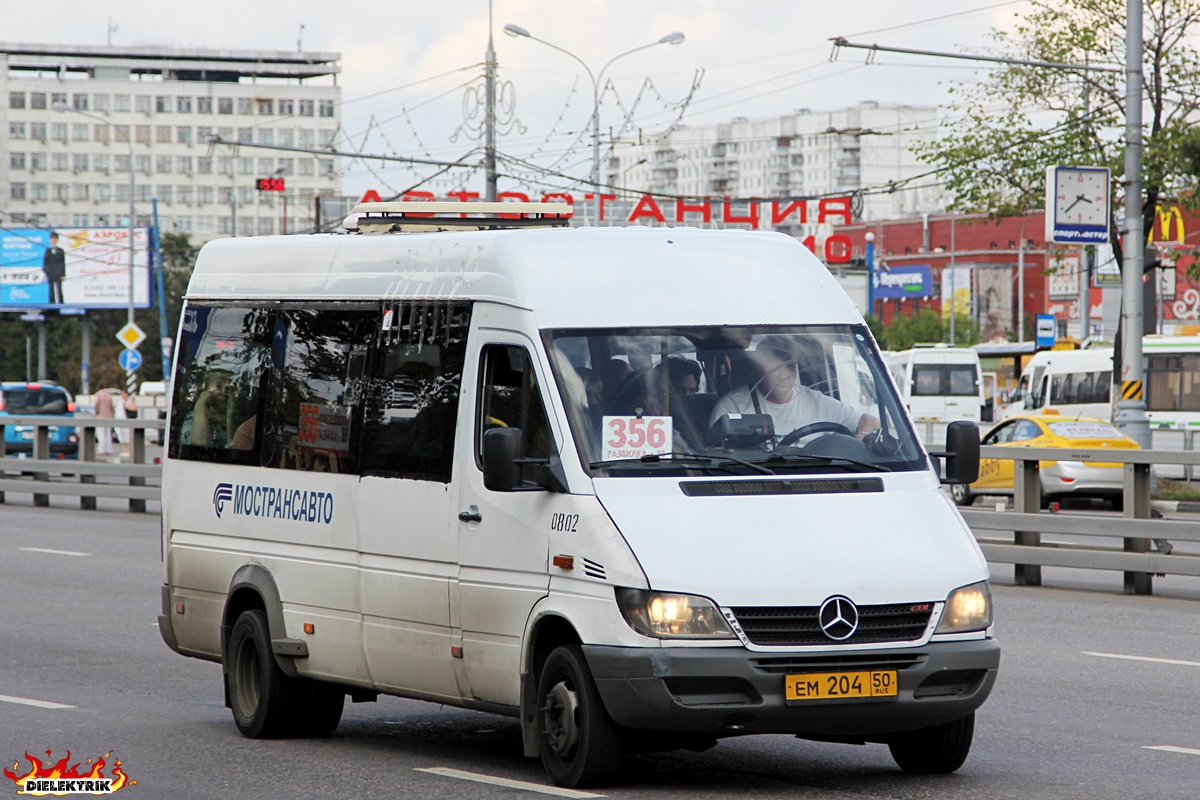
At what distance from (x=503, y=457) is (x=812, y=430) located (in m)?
1.23

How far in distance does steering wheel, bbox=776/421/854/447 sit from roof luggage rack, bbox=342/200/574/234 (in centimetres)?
300

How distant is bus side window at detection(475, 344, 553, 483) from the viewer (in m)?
7.66

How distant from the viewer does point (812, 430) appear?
7.67 meters

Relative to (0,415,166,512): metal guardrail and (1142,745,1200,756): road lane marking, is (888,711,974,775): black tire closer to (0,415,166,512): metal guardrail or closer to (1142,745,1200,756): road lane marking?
(1142,745,1200,756): road lane marking

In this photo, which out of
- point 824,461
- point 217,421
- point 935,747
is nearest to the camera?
point 824,461

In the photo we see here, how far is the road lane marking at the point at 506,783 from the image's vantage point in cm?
720

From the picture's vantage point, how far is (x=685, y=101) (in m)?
39.5

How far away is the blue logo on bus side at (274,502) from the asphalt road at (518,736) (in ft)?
3.46

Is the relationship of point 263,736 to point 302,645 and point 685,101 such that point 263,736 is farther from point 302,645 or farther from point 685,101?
point 685,101

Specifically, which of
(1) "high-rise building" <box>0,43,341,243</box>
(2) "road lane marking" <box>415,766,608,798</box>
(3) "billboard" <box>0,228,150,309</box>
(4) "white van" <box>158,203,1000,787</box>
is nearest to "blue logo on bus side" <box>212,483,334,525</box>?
(4) "white van" <box>158,203,1000,787</box>

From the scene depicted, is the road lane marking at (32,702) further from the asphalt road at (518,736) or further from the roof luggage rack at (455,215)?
the roof luggage rack at (455,215)

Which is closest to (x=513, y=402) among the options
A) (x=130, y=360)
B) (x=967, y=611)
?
(x=967, y=611)

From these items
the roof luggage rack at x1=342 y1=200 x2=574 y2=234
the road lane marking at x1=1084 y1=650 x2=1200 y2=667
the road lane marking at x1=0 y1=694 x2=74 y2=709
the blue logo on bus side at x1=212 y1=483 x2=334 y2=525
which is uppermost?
the roof luggage rack at x1=342 y1=200 x2=574 y2=234

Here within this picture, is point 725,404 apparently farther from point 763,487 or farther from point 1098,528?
point 1098,528
